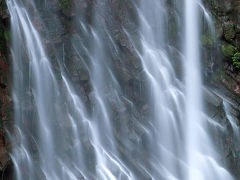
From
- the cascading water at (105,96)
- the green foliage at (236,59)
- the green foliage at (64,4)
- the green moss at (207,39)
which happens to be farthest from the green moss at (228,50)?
the green foliage at (64,4)

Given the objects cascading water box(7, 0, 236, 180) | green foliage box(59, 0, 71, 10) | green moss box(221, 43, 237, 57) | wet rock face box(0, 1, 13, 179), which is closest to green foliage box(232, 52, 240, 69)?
green moss box(221, 43, 237, 57)

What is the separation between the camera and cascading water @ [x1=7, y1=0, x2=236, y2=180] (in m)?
9.69

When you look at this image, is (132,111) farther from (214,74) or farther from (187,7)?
(187,7)

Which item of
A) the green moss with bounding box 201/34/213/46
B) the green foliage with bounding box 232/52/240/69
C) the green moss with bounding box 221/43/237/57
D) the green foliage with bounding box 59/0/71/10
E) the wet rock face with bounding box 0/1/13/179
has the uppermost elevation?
the green foliage with bounding box 59/0/71/10

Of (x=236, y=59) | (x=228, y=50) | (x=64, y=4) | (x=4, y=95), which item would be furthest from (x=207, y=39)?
(x=4, y=95)

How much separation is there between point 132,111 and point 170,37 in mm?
3507

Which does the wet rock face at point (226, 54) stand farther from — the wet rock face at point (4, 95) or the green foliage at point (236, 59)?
the wet rock face at point (4, 95)

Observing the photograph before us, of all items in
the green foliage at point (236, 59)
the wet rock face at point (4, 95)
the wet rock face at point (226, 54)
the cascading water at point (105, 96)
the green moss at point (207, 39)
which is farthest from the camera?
the green moss at point (207, 39)

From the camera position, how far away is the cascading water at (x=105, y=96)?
9688mm

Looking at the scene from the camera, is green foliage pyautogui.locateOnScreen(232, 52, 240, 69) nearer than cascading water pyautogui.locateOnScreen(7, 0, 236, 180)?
No

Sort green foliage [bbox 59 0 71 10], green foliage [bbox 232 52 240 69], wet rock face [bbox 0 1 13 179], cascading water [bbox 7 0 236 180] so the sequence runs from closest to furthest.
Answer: wet rock face [bbox 0 1 13 179] < cascading water [bbox 7 0 236 180] < green foliage [bbox 59 0 71 10] < green foliage [bbox 232 52 240 69]

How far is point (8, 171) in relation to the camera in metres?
8.84

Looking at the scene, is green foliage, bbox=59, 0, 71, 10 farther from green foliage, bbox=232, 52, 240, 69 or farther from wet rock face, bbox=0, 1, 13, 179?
green foliage, bbox=232, 52, 240, 69

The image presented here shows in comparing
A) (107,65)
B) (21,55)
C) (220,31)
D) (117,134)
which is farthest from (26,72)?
(220,31)
